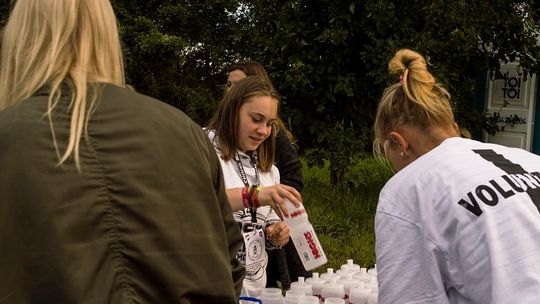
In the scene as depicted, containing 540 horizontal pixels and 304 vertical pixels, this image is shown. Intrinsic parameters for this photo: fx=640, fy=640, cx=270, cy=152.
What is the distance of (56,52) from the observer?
129 centimetres

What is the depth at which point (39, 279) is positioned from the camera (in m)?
1.19

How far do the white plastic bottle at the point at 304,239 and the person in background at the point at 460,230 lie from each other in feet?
2.45

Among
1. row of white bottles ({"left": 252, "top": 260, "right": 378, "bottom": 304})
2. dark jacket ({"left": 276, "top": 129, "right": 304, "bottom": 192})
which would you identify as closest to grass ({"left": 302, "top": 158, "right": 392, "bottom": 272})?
dark jacket ({"left": 276, "top": 129, "right": 304, "bottom": 192})

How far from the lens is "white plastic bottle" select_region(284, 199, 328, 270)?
2377 millimetres

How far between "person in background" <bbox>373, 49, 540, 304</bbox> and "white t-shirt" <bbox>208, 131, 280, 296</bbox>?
1.02 metres

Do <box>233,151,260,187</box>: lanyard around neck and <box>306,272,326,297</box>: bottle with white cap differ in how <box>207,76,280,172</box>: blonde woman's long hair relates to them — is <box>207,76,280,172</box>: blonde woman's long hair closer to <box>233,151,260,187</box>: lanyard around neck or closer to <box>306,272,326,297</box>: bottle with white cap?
<box>233,151,260,187</box>: lanyard around neck

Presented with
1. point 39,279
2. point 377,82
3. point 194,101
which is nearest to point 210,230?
point 39,279

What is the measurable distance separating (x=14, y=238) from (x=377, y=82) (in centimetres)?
583

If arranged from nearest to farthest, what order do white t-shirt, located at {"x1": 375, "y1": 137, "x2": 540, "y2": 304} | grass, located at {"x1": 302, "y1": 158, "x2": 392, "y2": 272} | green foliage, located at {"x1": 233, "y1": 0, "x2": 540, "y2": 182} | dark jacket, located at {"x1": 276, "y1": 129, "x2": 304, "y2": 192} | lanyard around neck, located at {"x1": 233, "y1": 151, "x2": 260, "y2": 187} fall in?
white t-shirt, located at {"x1": 375, "y1": 137, "x2": 540, "y2": 304} → lanyard around neck, located at {"x1": 233, "y1": 151, "x2": 260, "y2": 187} → dark jacket, located at {"x1": 276, "y1": 129, "x2": 304, "y2": 192} → grass, located at {"x1": 302, "y1": 158, "x2": 392, "y2": 272} → green foliage, located at {"x1": 233, "y1": 0, "x2": 540, "y2": 182}

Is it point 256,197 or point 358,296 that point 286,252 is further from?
point 358,296

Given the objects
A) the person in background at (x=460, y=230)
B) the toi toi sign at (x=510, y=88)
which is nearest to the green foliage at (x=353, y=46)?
the toi toi sign at (x=510, y=88)

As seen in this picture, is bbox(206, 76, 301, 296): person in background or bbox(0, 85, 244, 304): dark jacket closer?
bbox(0, 85, 244, 304): dark jacket

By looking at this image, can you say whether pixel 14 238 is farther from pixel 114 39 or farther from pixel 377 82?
pixel 377 82

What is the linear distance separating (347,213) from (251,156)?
12.7 ft
